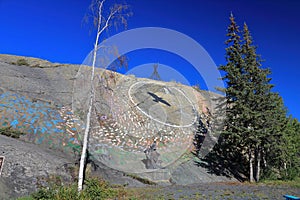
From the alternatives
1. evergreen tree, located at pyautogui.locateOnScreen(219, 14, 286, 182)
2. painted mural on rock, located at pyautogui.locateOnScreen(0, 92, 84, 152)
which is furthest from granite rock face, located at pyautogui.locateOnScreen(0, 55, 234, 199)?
evergreen tree, located at pyautogui.locateOnScreen(219, 14, 286, 182)

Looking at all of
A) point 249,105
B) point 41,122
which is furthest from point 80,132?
point 249,105

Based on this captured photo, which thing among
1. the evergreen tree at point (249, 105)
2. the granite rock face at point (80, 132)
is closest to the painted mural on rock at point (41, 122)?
the granite rock face at point (80, 132)

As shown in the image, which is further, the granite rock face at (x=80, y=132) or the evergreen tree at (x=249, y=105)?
the evergreen tree at (x=249, y=105)

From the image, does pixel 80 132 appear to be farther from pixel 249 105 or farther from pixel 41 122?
pixel 249 105

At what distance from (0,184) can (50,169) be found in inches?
86.2

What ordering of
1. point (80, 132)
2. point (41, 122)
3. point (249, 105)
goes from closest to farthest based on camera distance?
1. point (41, 122)
2. point (80, 132)
3. point (249, 105)

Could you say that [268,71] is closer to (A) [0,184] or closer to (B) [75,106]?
(B) [75,106]

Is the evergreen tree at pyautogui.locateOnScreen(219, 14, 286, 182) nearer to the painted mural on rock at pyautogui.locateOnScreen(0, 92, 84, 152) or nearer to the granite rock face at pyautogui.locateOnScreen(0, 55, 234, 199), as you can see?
the granite rock face at pyautogui.locateOnScreen(0, 55, 234, 199)

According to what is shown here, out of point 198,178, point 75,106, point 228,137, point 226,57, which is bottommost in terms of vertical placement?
point 198,178

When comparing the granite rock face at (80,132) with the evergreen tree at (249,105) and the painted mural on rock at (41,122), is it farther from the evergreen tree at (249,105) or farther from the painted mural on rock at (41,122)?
the evergreen tree at (249,105)

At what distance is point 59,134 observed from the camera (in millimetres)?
13023

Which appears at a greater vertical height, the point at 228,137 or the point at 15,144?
the point at 228,137

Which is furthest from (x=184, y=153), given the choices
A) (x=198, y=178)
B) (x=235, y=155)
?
(x=235, y=155)

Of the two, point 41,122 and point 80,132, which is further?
point 80,132
